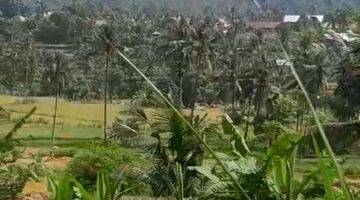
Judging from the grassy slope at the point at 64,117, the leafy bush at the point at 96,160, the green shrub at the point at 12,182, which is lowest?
the grassy slope at the point at 64,117

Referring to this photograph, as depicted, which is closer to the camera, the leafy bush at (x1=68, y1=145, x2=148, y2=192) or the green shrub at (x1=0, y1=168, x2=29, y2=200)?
the green shrub at (x1=0, y1=168, x2=29, y2=200)

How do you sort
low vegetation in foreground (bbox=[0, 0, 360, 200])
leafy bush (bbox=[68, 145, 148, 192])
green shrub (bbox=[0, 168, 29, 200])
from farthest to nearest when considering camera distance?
leafy bush (bbox=[68, 145, 148, 192]) → green shrub (bbox=[0, 168, 29, 200]) → low vegetation in foreground (bbox=[0, 0, 360, 200])

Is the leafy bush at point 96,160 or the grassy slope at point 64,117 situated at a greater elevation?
the leafy bush at point 96,160

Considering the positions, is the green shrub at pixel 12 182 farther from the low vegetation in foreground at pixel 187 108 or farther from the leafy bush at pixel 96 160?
the leafy bush at pixel 96 160

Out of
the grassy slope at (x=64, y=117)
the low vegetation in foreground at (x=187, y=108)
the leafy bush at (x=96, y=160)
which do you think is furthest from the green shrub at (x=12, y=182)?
the grassy slope at (x=64, y=117)

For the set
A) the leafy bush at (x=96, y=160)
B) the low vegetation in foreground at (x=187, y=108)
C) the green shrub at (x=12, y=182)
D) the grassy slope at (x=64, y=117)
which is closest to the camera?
the low vegetation in foreground at (x=187, y=108)

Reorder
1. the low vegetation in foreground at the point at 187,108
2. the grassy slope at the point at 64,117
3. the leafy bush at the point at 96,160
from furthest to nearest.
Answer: the grassy slope at the point at 64,117, the leafy bush at the point at 96,160, the low vegetation in foreground at the point at 187,108

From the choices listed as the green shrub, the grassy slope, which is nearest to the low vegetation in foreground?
the green shrub

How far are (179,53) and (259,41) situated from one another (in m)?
11.8

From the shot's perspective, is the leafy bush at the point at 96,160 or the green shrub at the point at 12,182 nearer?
the green shrub at the point at 12,182

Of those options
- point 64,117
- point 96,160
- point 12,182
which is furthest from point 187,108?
point 12,182

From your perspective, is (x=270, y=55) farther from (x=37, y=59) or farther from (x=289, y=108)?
(x=37, y=59)

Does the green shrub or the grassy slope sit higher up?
the green shrub

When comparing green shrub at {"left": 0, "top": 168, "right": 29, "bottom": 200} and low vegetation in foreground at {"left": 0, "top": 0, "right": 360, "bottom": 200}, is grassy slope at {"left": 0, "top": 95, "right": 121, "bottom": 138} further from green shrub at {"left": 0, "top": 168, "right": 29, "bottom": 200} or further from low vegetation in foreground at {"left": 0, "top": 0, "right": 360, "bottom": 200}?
green shrub at {"left": 0, "top": 168, "right": 29, "bottom": 200}
